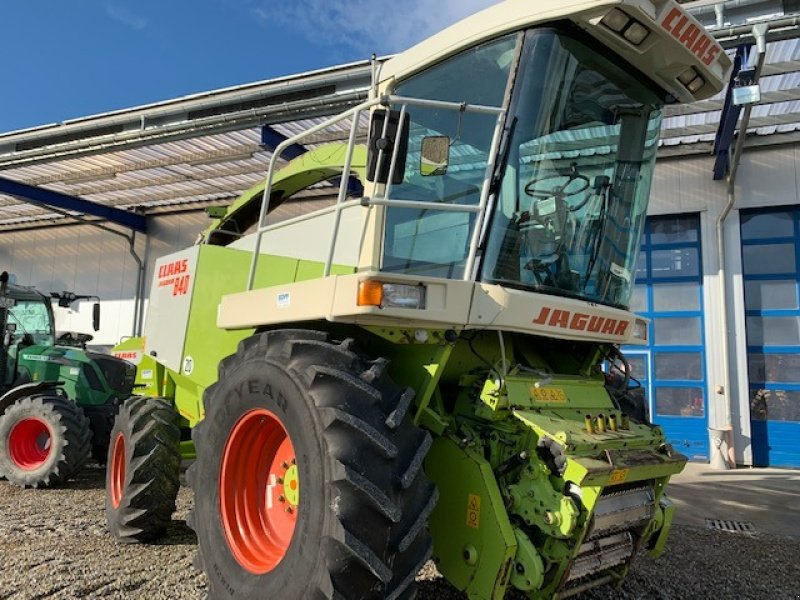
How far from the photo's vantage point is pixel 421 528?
7.93 feet

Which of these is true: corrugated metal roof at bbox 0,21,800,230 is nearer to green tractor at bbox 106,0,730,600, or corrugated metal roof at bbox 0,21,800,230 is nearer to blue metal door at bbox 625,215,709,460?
blue metal door at bbox 625,215,709,460

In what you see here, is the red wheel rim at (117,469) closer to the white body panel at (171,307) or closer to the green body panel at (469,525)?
the white body panel at (171,307)

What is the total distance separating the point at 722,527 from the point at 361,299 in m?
5.02

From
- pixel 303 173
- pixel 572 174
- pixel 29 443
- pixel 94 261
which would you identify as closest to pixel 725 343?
pixel 572 174

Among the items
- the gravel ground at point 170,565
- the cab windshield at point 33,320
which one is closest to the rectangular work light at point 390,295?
the gravel ground at point 170,565

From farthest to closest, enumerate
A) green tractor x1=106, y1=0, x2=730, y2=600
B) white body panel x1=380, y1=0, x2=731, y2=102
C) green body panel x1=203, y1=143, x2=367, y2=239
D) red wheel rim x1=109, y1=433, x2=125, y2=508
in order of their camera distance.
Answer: red wheel rim x1=109, y1=433, x2=125, y2=508 < green body panel x1=203, y1=143, x2=367, y2=239 < white body panel x1=380, y1=0, x2=731, y2=102 < green tractor x1=106, y1=0, x2=730, y2=600

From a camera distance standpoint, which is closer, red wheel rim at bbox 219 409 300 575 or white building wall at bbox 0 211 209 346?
red wheel rim at bbox 219 409 300 575

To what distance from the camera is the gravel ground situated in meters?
3.47

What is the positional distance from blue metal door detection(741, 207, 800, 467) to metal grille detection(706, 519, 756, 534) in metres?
4.12

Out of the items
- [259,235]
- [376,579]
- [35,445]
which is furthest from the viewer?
[35,445]

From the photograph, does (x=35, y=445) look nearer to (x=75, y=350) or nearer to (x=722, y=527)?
(x=75, y=350)

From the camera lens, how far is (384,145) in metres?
2.68

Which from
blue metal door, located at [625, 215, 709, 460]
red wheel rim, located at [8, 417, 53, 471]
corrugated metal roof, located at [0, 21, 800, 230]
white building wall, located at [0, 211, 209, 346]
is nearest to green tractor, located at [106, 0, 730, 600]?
corrugated metal roof, located at [0, 21, 800, 230]

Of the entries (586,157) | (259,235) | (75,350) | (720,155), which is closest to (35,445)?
(75,350)
